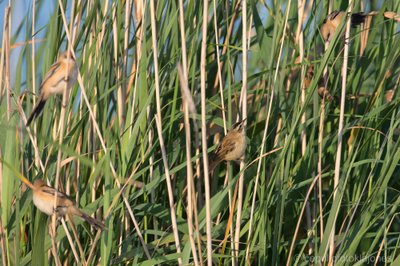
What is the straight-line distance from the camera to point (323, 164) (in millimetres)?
3365

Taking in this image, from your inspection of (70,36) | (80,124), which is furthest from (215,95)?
(70,36)

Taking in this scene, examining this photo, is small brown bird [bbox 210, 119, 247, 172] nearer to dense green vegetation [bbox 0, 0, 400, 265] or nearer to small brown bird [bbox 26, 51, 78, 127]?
dense green vegetation [bbox 0, 0, 400, 265]

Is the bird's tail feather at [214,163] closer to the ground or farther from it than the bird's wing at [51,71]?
closer to the ground

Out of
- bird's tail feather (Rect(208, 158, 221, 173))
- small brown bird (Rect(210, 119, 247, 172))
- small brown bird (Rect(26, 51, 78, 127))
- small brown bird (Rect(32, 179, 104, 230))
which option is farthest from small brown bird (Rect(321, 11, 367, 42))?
small brown bird (Rect(32, 179, 104, 230))

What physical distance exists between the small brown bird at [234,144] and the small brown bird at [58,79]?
2.20 feet

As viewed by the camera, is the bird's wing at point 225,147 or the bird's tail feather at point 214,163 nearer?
the bird's wing at point 225,147

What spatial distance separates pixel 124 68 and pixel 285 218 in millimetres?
995

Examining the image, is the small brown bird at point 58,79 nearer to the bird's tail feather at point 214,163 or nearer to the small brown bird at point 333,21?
the bird's tail feather at point 214,163

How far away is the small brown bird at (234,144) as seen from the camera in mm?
2988

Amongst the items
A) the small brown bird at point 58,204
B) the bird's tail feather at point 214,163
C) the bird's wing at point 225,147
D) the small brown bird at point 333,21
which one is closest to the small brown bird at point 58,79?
the small brown bird at point 58,204

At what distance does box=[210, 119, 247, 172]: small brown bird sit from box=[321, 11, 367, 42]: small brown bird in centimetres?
→ 52

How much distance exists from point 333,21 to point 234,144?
65cm

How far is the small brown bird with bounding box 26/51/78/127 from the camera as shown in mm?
2637

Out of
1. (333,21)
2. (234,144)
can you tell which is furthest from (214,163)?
(333,21)
